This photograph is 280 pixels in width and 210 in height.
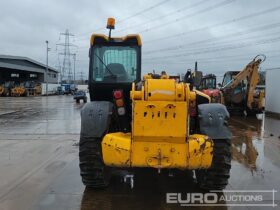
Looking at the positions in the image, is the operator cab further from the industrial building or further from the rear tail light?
the industrial building

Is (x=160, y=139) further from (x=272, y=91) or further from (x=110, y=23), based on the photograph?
(x=272, y=91)

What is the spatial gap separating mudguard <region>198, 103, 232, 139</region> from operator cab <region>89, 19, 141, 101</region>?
1.69 m

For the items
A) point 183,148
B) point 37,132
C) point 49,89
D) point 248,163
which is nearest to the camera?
point 183,148

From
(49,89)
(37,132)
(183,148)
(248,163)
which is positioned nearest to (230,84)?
(37,132)

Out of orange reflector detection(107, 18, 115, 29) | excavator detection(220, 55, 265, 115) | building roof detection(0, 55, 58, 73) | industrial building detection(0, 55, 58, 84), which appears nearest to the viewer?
orange reflector detection(107, 18, 115, 29)

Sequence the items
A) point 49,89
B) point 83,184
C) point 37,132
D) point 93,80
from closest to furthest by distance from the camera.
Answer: point 83,184
point 93,80
point 37,132
point 49,89

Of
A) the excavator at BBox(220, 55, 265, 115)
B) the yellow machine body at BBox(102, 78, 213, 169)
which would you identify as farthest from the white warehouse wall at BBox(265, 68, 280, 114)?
the yellow machine body at BBox(102, 78, 213, 169)

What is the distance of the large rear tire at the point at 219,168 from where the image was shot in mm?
6238

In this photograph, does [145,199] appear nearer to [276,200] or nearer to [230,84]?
[276,200]

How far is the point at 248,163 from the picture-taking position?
9.01 m

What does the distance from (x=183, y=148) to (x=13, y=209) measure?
257cm

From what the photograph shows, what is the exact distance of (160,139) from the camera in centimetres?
582

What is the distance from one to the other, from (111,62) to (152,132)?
88.5 inches
